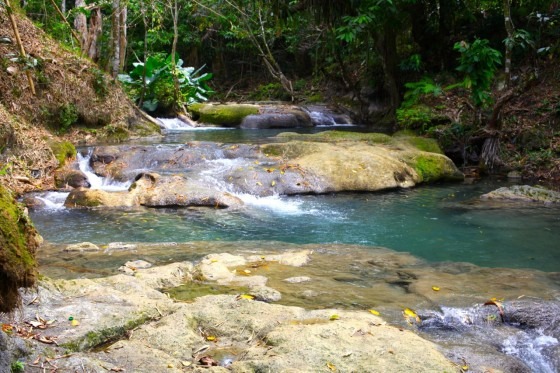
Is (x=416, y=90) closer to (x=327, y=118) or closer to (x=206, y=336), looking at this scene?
(x=327, y=118)

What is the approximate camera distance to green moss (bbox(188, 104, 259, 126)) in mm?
18016

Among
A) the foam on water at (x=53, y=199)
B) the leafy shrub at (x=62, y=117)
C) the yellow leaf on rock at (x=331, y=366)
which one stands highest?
the leafy shrub at (x=62, y=117)

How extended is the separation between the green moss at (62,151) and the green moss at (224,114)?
7.70 m

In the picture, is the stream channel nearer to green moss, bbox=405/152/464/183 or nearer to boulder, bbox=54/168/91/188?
boulder, bbox=54/168/91/188

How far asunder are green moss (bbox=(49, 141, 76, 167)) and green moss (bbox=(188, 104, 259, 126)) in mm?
7704

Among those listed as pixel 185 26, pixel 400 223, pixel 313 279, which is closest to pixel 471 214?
pixel 400 223

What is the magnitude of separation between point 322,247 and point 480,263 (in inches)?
70.1

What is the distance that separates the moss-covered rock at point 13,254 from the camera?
2.22 meters

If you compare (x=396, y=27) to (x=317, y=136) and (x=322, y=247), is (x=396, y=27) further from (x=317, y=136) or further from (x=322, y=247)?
(x=322, y=247)

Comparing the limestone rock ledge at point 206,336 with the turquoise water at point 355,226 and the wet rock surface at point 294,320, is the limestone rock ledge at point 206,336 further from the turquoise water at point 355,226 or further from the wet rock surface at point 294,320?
the turquoise water at point 355,226

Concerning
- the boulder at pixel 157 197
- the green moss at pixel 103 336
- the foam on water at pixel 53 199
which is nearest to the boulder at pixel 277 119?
the boulder at pixel 157 197

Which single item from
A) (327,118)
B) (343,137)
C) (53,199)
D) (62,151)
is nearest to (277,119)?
(327,118)

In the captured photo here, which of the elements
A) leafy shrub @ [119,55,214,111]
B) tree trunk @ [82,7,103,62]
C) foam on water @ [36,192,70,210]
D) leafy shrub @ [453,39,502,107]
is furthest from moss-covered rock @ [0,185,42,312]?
leafy shrub @ [119,55,214,111]

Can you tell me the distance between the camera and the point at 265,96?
25109 millimetres
